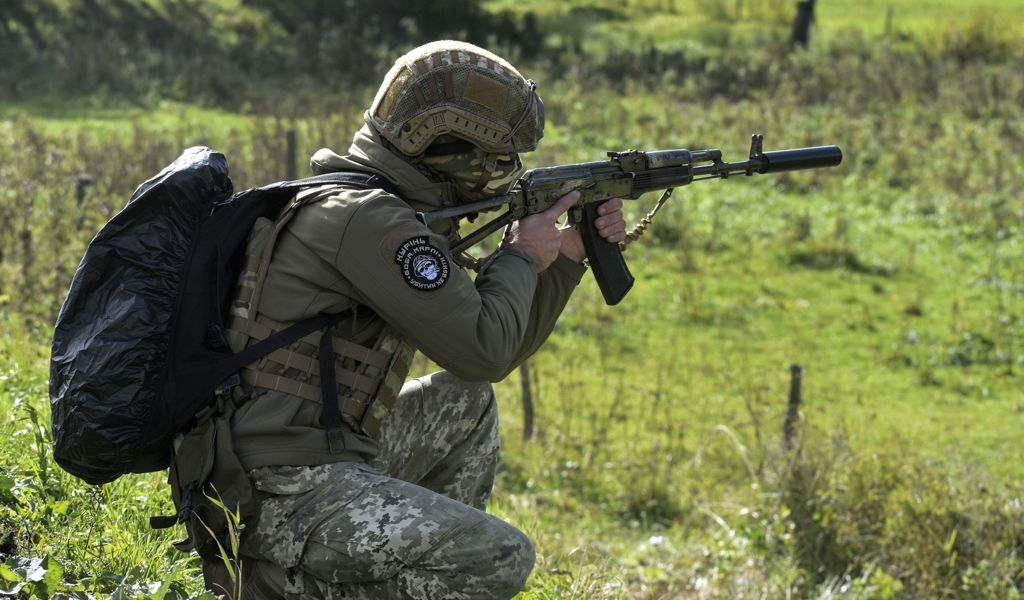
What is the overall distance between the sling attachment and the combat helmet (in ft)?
2.13

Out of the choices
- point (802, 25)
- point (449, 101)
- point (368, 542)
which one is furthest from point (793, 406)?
point (802, 25)

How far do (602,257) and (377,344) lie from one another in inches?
39.4

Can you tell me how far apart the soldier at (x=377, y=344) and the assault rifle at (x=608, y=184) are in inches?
8.3

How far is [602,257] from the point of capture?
4.05 meters

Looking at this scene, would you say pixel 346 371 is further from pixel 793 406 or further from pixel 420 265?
pixel 793 406

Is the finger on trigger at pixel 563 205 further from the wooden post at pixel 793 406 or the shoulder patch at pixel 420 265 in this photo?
the wooden post at pixel 793 406

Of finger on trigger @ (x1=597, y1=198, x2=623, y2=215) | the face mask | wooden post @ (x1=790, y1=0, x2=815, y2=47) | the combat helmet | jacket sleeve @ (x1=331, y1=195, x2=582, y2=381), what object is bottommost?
jacket sleeve @ (x1=331, y1=195, x2=582, y2=381)

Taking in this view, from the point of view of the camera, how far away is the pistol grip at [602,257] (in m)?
4.05

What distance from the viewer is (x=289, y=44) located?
19.5 metres

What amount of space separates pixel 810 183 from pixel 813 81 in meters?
4.36

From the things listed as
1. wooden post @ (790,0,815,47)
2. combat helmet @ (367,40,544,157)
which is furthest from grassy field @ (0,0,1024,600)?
wooden post @ (790,0,815,47)

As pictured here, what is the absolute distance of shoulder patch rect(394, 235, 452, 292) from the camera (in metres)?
3.18

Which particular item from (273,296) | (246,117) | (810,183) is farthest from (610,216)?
(246,117)

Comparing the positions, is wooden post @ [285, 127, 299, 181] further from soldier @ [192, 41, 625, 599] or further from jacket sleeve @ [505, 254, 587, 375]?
soldier @ [192, 41, 625, 599]
